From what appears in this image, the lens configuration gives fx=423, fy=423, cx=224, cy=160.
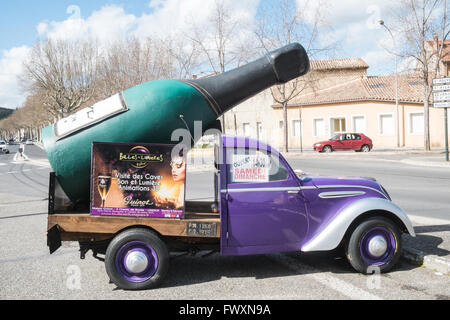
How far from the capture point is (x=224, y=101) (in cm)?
541

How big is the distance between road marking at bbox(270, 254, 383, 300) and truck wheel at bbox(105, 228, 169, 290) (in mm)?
1722

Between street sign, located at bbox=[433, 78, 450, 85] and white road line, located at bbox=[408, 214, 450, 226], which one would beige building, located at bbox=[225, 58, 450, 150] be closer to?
street sign, located at bbox=[433, 78, 450, 85]

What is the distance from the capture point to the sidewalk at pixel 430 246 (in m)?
5.06

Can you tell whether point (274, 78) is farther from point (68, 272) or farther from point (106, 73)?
point (106, 73)

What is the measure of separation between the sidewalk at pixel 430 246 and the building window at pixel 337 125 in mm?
34173

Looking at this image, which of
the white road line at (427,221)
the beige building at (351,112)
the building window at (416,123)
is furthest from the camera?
the beige building at (351,112)

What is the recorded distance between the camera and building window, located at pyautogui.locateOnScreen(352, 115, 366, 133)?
127 ft

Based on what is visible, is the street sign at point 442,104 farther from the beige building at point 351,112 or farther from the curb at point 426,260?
the curb at point 426,260

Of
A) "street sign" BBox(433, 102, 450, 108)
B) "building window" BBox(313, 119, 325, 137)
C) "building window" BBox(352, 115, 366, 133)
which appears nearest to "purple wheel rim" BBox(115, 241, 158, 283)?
"street sign" BBox(433, 102, 450, 108)

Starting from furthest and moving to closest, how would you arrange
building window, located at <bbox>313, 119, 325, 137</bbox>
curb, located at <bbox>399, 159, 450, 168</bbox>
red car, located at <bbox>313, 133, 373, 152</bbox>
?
building window, located at <bbox>313, 119, 325, 137</bbox>, red car, located at <bbox>313, 133, 373, 152</bbox>, curb, located at <bbox>399, 159, 450, 168</bbox>

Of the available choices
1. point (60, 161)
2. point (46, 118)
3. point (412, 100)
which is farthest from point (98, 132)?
point (46, 118)

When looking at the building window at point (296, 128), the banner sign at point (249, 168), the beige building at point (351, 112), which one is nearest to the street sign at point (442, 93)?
the beige building at point (351, 112)

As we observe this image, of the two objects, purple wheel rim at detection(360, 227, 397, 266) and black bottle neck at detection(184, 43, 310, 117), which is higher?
black bottle neck at detection(184, 43, 310, 117)

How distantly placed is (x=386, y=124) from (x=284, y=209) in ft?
116
